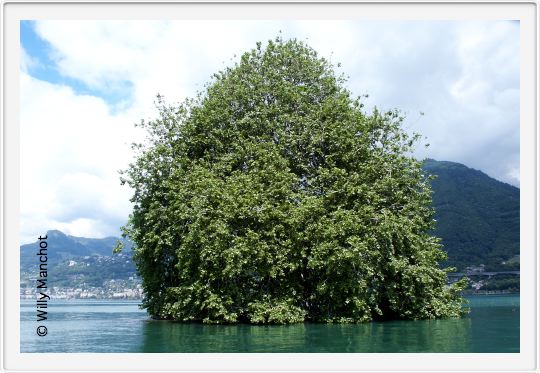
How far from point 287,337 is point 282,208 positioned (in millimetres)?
7788

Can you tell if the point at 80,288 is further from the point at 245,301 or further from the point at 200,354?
the point at 200,354

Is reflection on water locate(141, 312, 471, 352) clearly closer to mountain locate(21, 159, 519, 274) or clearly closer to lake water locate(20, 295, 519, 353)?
lake water locate(20, 295, 519, 353)

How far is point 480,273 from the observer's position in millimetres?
102688

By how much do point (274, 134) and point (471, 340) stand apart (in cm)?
1529

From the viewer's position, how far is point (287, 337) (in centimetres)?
2247

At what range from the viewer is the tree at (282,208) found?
28344mm

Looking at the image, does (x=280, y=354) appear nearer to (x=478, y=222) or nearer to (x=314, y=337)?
(x=314, y=337)

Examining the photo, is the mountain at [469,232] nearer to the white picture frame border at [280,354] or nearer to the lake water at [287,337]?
the lake water at [287,337]

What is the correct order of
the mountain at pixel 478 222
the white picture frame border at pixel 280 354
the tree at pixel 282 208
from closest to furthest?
1. the white picture frame border at pixel 280 354
2. the tree at pixel 282 208
3. the mountain at pixel 478 222

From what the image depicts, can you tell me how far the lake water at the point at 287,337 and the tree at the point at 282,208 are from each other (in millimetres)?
1990

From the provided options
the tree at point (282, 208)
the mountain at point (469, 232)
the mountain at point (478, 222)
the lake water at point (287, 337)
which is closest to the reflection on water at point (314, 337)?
the lake water at point (287, 337)
